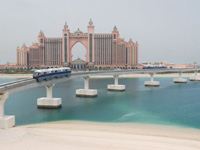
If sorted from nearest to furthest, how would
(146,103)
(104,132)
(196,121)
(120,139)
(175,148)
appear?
(175,148) < (120,139) < (104,132) < (196,121) < (146,103)

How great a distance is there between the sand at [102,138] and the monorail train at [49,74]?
10991 mm

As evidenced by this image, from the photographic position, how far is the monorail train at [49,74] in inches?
1639

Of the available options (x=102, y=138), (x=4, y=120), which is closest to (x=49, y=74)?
(x=4, y=120)

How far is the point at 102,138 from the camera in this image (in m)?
26.6

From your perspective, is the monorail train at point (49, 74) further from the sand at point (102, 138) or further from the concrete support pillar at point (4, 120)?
the sand at point (102, 138)

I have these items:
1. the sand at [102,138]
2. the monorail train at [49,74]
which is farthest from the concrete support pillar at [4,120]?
the monorail train at [49,74]

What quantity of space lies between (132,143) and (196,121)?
18.2m

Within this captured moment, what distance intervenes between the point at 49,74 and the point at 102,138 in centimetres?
2315

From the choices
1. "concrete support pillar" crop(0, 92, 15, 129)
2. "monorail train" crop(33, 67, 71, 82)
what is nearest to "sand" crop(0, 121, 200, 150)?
"concrete support pillar" crop(0, 92, 15, 129)

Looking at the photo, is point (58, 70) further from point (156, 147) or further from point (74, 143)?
point (156, 147)

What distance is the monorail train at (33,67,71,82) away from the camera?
41625 mm

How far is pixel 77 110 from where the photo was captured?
155 ft

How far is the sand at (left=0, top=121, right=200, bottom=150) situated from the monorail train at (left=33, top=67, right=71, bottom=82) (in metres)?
11.0

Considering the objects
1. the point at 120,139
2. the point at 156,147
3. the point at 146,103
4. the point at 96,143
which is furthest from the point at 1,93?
the point at 146,103
